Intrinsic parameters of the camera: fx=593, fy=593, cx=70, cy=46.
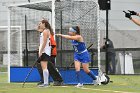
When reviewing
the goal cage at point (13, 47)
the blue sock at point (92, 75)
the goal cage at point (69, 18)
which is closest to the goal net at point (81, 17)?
the goal cage at point (69, 18)

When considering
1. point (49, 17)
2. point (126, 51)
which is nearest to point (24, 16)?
point (49, 17)

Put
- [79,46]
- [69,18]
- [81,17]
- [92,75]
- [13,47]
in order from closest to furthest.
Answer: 1. [79,46]
2. [92,75]
3. [81,17]
4. [69,18]
5. [13,47]

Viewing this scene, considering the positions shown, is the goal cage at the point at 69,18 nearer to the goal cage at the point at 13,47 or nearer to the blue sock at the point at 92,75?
the blue sock at the point at 92,75

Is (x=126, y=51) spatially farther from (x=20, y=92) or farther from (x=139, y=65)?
(x=20, y=92)

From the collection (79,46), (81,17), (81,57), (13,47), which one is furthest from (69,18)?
(13,47)

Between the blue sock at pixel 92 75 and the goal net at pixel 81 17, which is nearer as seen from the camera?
the blue sock at pixel 92 75

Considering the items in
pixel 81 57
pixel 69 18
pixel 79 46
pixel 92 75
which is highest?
pixel 69 18

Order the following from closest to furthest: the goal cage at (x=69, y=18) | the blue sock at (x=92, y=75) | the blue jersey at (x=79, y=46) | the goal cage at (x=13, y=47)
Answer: the blue jersey at (x=79, y=46), the blue sock at (x=92, y=75), the goal cage at (x=69, y=18), the goal cage at (x=13, y=47)

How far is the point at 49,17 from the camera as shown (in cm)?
2258

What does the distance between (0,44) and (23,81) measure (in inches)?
466

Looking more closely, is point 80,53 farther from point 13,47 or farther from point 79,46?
point 13,47

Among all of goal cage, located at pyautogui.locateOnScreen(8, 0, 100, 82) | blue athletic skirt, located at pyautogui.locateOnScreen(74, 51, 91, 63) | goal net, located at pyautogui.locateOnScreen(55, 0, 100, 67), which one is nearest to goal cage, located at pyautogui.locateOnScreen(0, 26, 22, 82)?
goal cage, located at pyautogui.locateOnScreen(8, 0, 100, 82)

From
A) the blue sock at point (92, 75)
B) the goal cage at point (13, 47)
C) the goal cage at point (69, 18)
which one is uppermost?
the goal cage at point (69, 18)

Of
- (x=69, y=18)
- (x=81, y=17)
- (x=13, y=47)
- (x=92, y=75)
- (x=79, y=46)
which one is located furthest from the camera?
(x=13, y=47)
